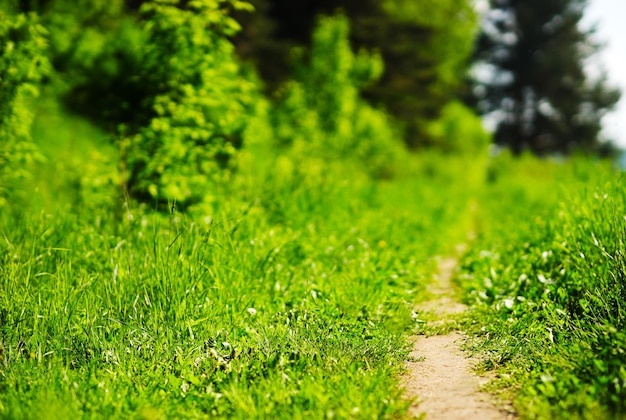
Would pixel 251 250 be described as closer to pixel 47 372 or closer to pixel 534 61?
pixel 47 372

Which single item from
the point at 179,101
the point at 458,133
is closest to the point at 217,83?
the point at 179,101

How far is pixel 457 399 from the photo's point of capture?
10.1ft

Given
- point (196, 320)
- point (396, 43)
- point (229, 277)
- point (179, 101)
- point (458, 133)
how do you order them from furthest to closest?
point (458, 133), point (396, 43), point (179, 101), point (229, 277), point (196, 320)

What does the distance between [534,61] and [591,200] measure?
3934cm

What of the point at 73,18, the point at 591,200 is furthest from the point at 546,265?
the point at 73,18

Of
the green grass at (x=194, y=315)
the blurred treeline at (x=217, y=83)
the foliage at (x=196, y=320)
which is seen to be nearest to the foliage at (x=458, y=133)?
the blurred treeline at (x=217, y=83)

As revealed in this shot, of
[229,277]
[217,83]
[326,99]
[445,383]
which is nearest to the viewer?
[445,383]

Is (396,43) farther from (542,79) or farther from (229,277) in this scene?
(229,277)

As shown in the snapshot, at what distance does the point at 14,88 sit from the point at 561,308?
5537 millimetres

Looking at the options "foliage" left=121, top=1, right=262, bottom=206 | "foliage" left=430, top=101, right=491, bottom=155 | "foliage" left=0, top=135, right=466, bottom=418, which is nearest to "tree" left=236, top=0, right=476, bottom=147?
"foliage" left=430, top=101, right=491, bottom=155

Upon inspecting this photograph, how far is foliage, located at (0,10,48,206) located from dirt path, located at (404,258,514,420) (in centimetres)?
435

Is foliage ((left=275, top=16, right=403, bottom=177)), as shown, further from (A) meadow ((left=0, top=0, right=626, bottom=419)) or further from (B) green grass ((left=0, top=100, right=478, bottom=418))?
(B) green grass ((left=0, top=100, right=478, bottom=418))

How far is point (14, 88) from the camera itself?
5395mm

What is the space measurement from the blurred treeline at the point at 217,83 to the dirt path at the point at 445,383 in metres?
3.03
